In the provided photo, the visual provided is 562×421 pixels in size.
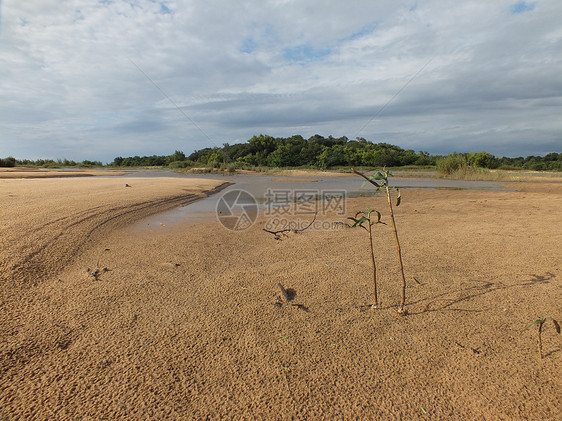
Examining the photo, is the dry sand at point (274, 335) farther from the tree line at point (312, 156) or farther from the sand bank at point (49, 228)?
the tree line at point (312, 156)

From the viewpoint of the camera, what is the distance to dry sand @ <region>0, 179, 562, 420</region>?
1794 millimetres

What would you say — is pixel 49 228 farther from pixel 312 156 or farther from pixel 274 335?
pixel 312 156

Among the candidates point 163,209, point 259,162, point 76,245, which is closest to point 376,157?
point 259,162

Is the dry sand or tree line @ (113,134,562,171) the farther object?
tree line @ (113,134,562,171)

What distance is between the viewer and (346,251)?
186 inches

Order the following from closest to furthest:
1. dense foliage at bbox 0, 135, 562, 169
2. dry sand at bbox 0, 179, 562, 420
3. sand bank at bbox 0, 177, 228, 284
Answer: dry sand at bbox 0, 179, 562, 420, sand bank at bbox 0, 177, 228, 284, dense foliage at bbox 0, 135, 562, 169

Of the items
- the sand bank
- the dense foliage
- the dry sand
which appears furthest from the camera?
the dense foliage

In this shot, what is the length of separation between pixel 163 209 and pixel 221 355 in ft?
24.9

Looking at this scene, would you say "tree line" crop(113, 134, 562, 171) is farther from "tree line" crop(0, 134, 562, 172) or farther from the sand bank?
the sand bank

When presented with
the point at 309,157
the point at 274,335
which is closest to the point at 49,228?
the point at 274,335

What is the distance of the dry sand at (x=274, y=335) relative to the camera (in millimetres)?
1794

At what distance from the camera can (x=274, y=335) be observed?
2465 mm

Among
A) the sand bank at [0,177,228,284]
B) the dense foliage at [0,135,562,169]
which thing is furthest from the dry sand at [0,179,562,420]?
the dense foliage at [0,135,562,169]

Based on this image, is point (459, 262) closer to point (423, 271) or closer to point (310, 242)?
point (423, 271)
